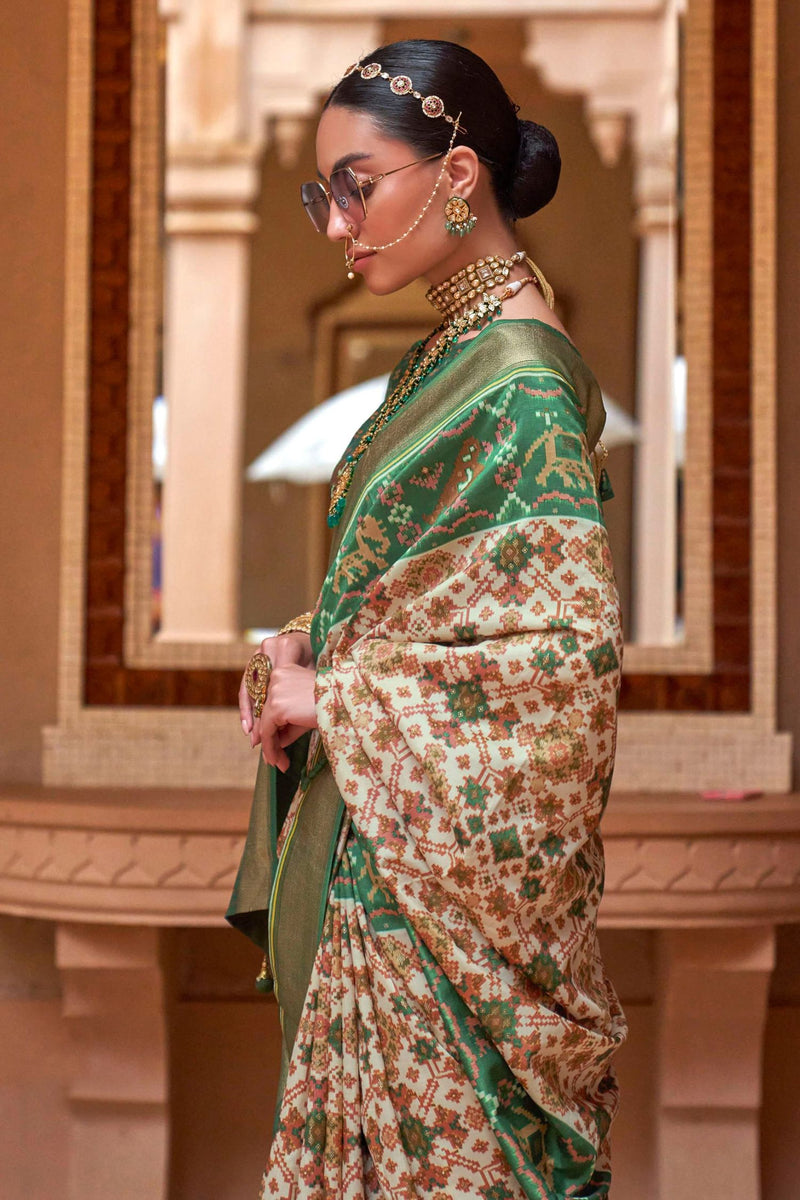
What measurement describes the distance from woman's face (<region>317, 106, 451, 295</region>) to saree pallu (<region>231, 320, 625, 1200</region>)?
0.12m

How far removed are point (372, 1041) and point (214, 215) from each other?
5.79ft

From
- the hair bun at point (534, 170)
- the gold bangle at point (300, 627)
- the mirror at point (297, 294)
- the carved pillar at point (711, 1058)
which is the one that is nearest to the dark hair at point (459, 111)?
the hair bun at point (534, 170)

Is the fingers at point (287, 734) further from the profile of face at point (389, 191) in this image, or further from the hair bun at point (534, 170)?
the hair bun at point (534, 170)

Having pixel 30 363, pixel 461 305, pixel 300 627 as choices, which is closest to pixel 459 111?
pixel 461 305

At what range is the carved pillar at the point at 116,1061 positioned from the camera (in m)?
2.16

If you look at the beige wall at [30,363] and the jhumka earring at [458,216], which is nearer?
the jhumka earring at [458,216]

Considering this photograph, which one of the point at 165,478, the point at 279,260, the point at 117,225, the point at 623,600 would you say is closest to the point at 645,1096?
the point at 623,600

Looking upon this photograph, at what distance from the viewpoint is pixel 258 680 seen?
1.19m

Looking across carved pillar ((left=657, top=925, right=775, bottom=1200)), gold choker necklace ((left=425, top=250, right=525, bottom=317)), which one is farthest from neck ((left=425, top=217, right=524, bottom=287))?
carved pillar ((left=657, top=925, right=775, bottom=1200))

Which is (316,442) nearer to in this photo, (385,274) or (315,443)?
(315,443)

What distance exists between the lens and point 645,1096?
7.68 ft

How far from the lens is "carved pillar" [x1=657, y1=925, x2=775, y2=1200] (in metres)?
2.15

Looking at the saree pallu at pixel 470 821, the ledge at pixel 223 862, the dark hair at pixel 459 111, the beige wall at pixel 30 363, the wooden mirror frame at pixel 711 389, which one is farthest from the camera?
the beige wall at pixel 30 363

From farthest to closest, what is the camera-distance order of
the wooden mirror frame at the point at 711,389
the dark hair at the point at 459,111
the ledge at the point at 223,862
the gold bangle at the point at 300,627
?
the wooden mirror frame at the point at 711,389, the ledge at the point at 223,862, the gold bangle at the point at 300,627, the dark hair at the point at 459,111
